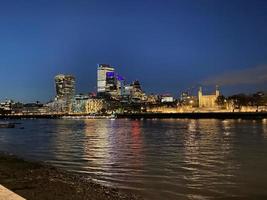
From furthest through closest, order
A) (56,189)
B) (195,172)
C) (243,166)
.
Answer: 1. (243,166)
2. (195,172)
3. (56,189)

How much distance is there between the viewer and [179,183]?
19047 mm

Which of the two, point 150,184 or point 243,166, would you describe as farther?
point 243,166

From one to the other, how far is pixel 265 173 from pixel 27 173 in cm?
1159

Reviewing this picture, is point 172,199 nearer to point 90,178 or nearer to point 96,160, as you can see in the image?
point 90,178

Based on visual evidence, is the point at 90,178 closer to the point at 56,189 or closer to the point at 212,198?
the point at 56,189

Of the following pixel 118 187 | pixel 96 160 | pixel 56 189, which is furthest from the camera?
pixel 96 160

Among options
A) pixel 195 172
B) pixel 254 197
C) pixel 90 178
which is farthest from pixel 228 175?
pixel 90 178

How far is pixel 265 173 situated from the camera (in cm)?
2159

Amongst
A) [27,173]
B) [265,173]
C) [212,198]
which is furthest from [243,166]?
[27,173]

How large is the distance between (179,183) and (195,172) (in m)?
3.47

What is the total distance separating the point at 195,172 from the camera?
22.3 metres

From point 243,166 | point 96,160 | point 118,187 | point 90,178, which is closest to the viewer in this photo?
point 118,187

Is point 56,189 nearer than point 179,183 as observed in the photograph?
Yes

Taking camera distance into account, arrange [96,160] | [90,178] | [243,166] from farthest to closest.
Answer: [96,160], [243,166], [90,178]
